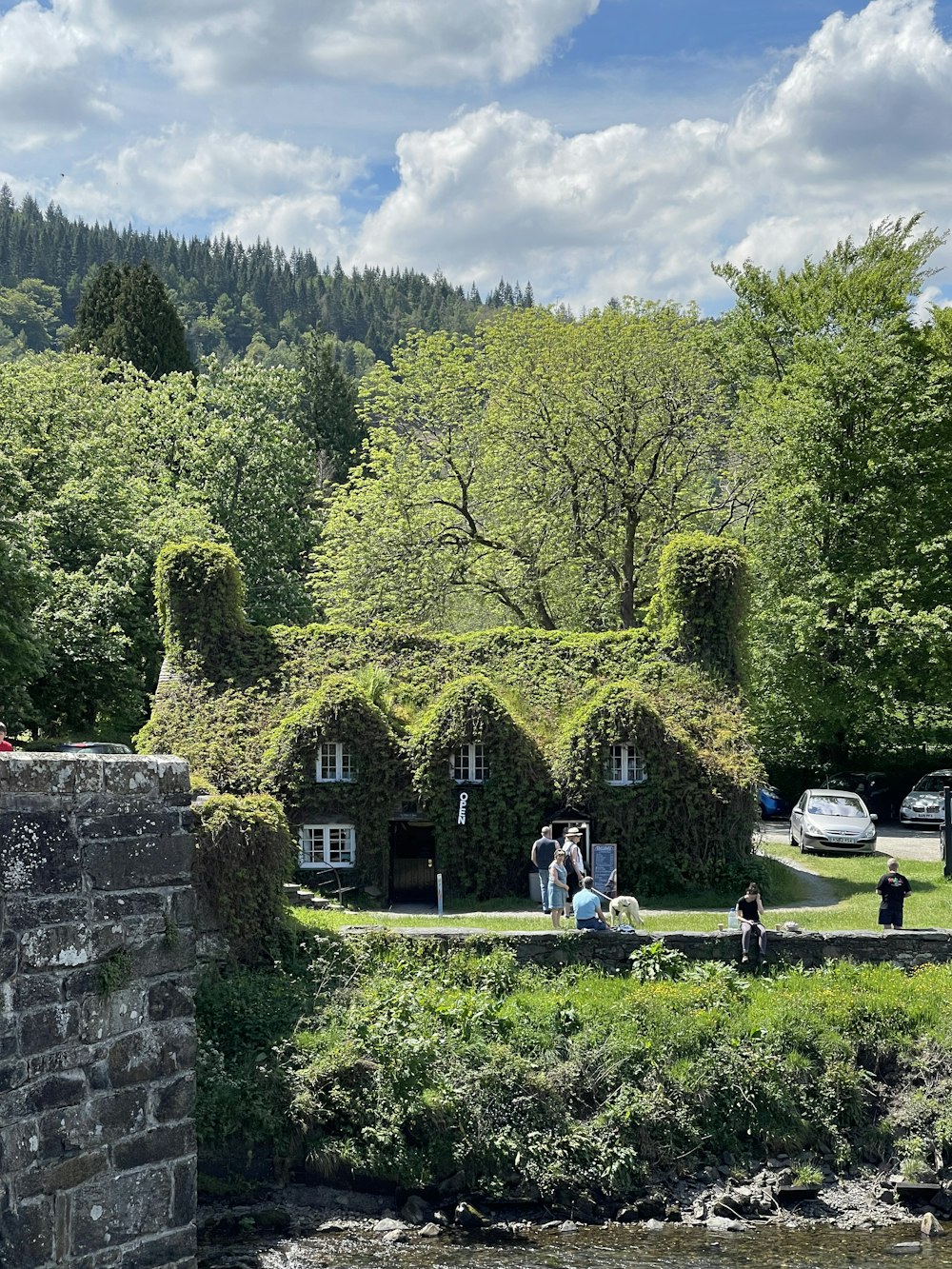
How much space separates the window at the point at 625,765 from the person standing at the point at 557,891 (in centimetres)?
447

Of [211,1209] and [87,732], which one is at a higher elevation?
[87,732]

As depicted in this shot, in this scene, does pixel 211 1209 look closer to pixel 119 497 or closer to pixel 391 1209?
pixel 391 1209

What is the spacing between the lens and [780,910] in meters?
23.6

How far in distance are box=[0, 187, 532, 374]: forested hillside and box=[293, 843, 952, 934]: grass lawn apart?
10938 centimetres

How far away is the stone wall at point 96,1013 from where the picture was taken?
6.91m

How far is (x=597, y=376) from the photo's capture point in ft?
A: 121

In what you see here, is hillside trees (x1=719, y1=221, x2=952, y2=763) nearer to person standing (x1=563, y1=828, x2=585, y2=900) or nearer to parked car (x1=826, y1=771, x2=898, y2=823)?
parked car (x1=826, y1=771, x2=898, y2=823)

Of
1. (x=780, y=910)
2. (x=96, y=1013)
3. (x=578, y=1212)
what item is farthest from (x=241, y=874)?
(x=96, y=1013)

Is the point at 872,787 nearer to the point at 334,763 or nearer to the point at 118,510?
the point at 334,763

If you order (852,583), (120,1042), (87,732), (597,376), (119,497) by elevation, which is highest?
(597,376)

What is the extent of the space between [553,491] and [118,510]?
451 inches

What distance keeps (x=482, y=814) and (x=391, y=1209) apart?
9332 millimetres

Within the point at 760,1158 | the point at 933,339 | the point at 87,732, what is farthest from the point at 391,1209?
the point at 933,339

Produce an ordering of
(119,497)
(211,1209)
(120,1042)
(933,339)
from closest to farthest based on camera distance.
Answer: (120,1042) → (211,1209) → (119,497) → (933,339)
